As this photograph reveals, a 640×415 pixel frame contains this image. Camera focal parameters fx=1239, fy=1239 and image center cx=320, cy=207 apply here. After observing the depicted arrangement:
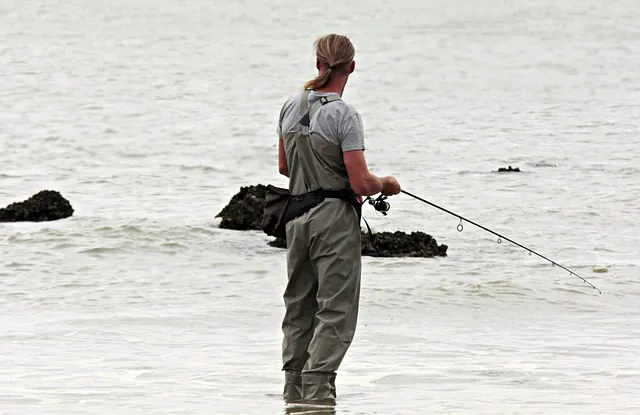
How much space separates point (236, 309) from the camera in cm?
1043

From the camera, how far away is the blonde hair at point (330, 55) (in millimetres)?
5926

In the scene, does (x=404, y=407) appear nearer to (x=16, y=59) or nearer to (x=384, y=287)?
(x=384, y=287)

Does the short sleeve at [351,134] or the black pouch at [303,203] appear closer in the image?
the short sleeve at [351,134]

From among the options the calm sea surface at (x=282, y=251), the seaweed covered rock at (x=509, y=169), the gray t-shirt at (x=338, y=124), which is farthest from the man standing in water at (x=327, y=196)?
the seaweed covered rock at (x=509, y=169)

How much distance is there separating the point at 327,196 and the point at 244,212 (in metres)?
9.08

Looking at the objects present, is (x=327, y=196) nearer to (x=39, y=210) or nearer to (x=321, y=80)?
(x=321, y=80)

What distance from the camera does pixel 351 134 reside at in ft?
19.1

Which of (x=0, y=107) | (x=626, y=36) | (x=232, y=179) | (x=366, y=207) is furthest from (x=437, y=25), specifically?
(x=366, y=207)

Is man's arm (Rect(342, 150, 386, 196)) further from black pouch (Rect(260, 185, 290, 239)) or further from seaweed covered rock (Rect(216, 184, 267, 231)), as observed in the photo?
seaweed covered rock (Rect(216, 184, 267, 231))

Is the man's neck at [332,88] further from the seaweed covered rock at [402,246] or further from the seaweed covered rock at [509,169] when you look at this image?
the seaweed covered rock at [509,169]

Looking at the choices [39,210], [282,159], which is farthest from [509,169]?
[282,159]

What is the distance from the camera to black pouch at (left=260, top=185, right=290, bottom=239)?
6.15 metres

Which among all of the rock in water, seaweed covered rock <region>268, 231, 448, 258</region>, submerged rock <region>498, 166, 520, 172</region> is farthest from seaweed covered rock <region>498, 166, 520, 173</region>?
the rock in water

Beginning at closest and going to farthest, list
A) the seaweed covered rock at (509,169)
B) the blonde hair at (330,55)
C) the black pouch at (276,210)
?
the blonde hair at (330,55) < the black pouch at (276,210) < the seaweed covered rock at (509,169)
